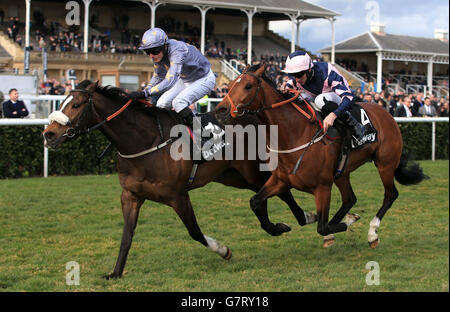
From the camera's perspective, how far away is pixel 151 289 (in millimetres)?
4711

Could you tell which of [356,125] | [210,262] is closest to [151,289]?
[210,262]

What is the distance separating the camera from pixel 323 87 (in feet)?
19.3

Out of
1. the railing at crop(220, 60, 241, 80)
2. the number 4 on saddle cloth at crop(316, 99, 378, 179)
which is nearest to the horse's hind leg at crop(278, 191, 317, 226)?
the number 4 on saddle cloth at crop(316, 99, 378, 179)

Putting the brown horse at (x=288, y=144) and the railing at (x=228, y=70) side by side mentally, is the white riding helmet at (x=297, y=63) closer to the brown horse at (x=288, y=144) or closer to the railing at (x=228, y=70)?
the brown horse at (x=288, y=144)

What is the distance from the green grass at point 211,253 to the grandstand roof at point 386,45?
29.4 meters

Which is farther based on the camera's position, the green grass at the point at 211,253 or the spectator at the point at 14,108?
the spectator at the point at 14,108

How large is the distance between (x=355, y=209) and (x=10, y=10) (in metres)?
25.7

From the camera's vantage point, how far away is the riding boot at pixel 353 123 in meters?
5.87

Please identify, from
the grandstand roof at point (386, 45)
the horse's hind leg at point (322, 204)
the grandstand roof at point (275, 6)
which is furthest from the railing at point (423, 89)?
the horse's hind leg at point (322, 204)

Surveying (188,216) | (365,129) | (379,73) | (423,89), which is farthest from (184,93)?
(423,89)

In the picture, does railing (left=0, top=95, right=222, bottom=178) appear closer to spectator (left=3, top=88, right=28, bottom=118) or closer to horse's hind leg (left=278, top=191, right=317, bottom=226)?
spectator (left=3, top=88, right=28, bottom=118)

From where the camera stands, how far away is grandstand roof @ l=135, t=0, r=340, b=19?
27141mm

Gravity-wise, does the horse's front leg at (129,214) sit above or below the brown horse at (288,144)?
below

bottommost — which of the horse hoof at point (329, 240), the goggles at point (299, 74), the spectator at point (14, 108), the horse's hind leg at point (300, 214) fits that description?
the horse hoof at point (329, 240)
